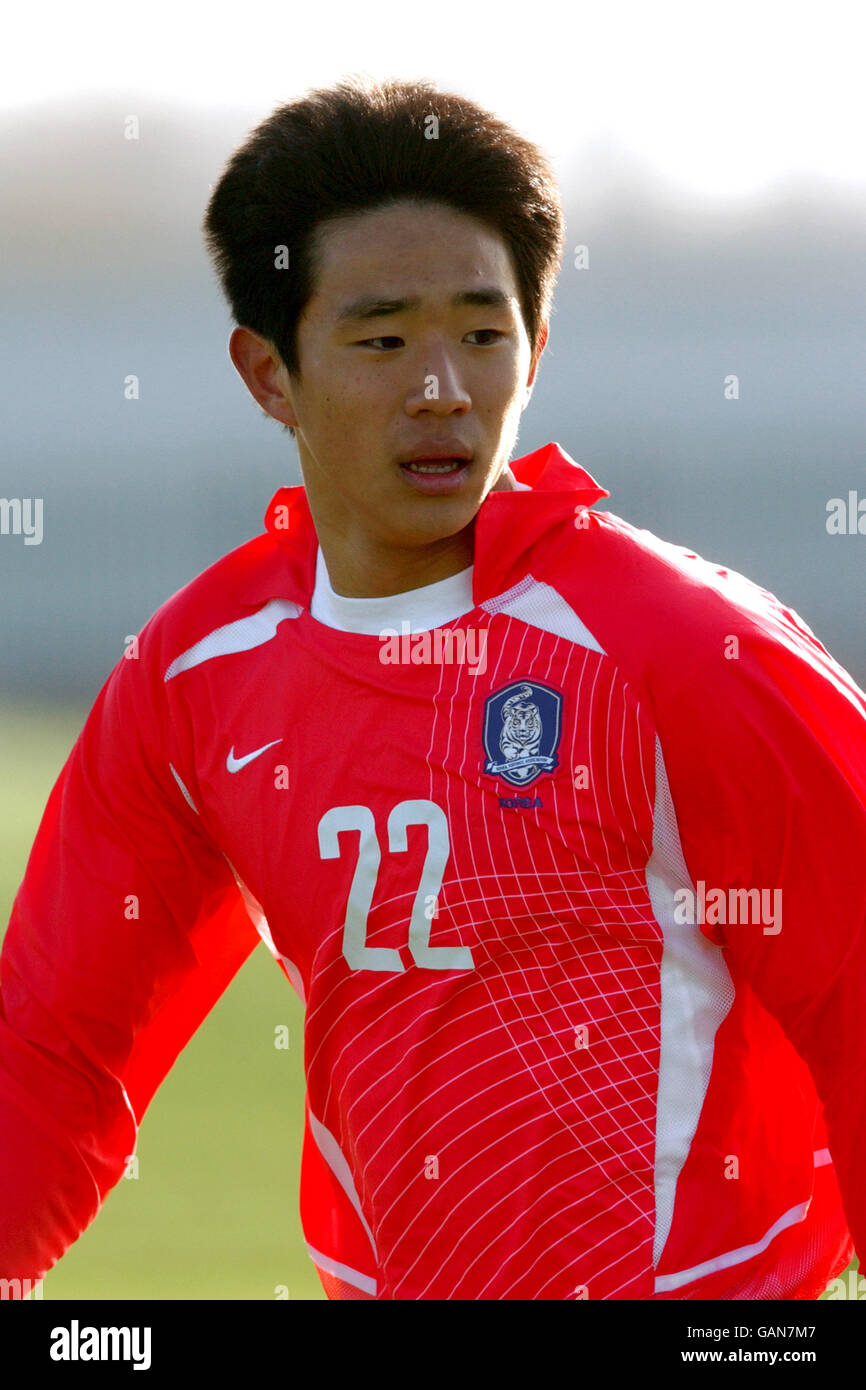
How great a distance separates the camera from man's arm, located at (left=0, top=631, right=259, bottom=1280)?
2.19m

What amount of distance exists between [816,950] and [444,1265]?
0.58 meters

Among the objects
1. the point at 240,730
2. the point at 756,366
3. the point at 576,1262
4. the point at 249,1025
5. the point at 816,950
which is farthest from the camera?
the point at 756,366

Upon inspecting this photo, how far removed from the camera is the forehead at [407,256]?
6.23 ft

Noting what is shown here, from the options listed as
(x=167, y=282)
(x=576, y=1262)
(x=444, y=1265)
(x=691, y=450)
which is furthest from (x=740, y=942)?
(x=167, y=282)

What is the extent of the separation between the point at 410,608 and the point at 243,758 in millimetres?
286

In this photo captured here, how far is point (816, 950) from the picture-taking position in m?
1.67

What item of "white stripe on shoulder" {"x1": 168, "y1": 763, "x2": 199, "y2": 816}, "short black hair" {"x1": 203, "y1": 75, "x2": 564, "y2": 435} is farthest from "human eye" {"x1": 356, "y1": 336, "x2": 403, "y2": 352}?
"white stripe on shoulder" {"x1": 168, "y1": 763, "x2": 199, "y2": 816}

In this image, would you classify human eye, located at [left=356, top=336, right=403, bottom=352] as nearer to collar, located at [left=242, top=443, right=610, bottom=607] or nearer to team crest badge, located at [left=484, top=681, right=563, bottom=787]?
collar, located at [left=242, top=443, right=610, bottom=607]

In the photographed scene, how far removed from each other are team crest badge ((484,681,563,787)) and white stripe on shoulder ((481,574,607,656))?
2.7 inches

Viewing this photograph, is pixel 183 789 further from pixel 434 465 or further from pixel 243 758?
pixel 434 465

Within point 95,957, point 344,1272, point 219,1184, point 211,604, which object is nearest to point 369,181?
point 211,604

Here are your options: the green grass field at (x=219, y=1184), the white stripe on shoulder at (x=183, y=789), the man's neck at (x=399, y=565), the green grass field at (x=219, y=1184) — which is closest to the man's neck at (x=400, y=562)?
the man's neck at (x=399, y=565)

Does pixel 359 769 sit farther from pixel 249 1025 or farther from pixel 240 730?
pixel 249 1025

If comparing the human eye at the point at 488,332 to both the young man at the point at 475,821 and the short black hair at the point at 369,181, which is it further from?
the short black hair at the point at 369,181
